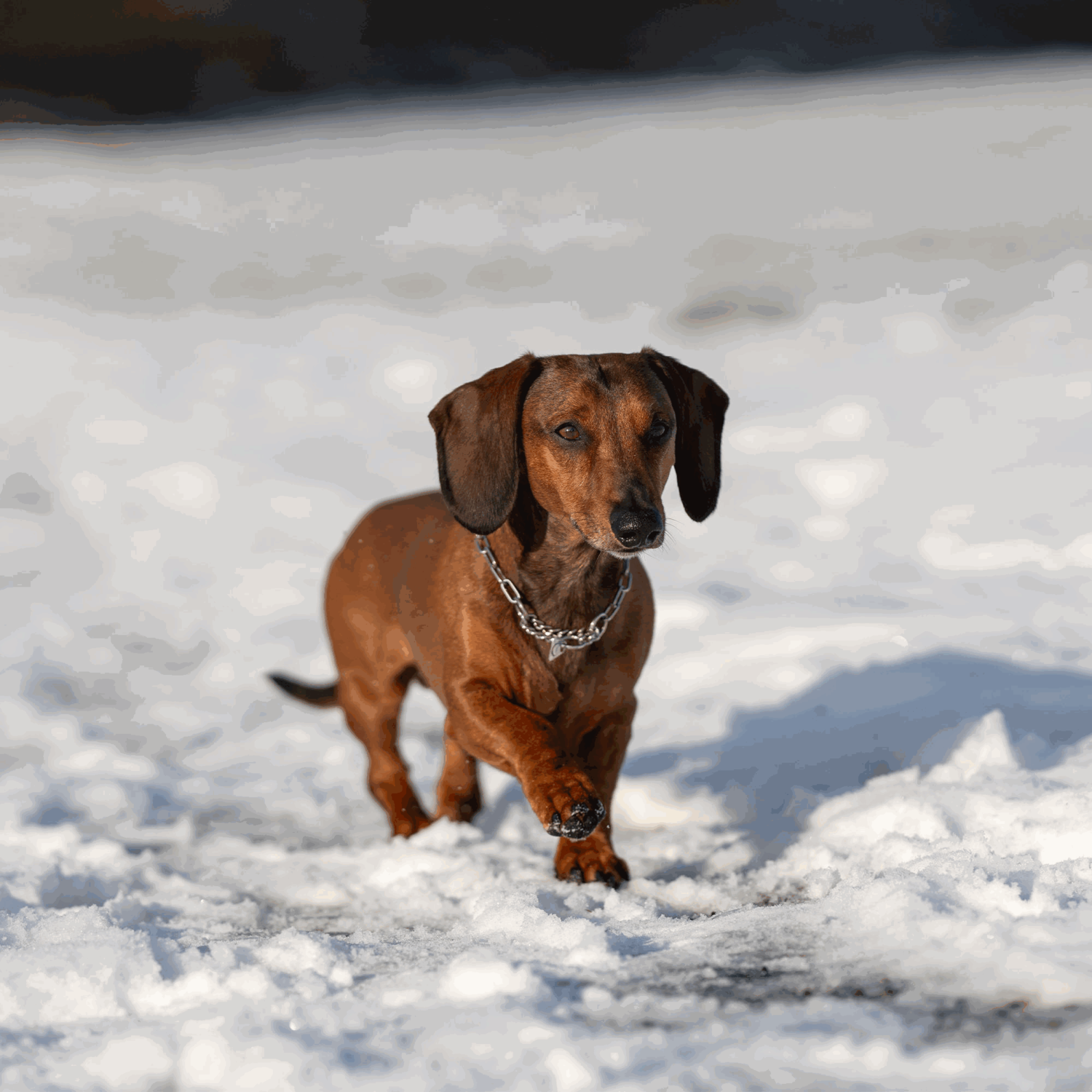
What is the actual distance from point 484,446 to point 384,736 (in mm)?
1515

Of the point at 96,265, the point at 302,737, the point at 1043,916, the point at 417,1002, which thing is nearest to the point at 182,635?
the point at 302,737

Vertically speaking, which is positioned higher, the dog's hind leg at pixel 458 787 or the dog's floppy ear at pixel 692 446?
the dog's floppy ear at pixel 692 446

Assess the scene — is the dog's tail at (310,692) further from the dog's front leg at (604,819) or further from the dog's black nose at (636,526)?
the dog's black nose at (636,526)

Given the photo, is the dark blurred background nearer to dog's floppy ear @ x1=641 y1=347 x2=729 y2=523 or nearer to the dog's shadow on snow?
the dog's shadow on snow

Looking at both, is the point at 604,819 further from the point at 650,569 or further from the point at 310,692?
the point at 650,569

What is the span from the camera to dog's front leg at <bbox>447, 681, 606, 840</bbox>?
2848 millimetres

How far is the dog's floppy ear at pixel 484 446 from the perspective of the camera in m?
3.21

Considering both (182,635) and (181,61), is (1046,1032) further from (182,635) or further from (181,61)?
(181,61)

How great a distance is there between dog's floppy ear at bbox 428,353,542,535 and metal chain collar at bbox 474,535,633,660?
22cm

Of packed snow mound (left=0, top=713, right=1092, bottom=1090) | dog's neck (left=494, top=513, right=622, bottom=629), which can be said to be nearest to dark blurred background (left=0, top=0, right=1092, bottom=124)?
dog's neck (left=494, top=513, right=622, bottom=629)

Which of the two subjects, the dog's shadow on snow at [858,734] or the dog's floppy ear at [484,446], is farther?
the dog's shadow on snow at [858,734]

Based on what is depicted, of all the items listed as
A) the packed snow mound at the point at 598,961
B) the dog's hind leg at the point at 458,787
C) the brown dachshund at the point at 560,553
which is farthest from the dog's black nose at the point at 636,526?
the dog's hind leg at the point at 458,787

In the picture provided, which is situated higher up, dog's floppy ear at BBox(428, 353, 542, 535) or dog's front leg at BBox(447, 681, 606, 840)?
dog's floppy ear at BBox(428, 353, 542, 535)

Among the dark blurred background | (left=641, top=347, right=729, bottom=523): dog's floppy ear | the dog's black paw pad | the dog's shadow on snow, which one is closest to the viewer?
the dog's black paw pad
